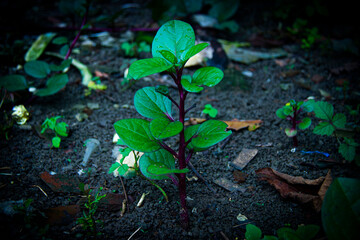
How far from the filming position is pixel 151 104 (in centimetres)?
141

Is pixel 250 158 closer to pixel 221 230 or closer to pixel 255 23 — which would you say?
pixel 221 230

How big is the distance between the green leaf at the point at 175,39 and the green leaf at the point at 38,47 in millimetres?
1966

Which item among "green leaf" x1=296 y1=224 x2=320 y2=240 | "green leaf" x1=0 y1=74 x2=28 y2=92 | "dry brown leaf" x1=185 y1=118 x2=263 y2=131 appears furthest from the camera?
"green leaf" x1=0 y1=74 x2=28 y2=92

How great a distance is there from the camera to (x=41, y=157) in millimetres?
1820

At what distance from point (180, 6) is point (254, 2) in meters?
1.21

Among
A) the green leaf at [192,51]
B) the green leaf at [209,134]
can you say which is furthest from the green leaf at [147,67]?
the green leaf at [209,134]

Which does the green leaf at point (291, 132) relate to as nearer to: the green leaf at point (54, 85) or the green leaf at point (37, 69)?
the green leaf at point (54, 85)

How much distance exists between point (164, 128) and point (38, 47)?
232 centimetres

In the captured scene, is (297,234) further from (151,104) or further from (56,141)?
(56,141)

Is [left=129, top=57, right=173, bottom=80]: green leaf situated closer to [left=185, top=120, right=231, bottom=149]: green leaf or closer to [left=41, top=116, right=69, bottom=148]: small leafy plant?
[left=185, top=120, right=231, bottom=149]: green leaf

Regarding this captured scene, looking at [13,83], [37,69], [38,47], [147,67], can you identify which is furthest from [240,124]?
[38,47]

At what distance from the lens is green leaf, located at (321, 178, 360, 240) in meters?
1.14

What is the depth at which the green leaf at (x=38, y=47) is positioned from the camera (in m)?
2.71

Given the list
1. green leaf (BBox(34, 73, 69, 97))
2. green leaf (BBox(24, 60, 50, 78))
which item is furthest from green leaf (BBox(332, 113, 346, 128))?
green leaf (BBox(24, 60, 50, 78))
